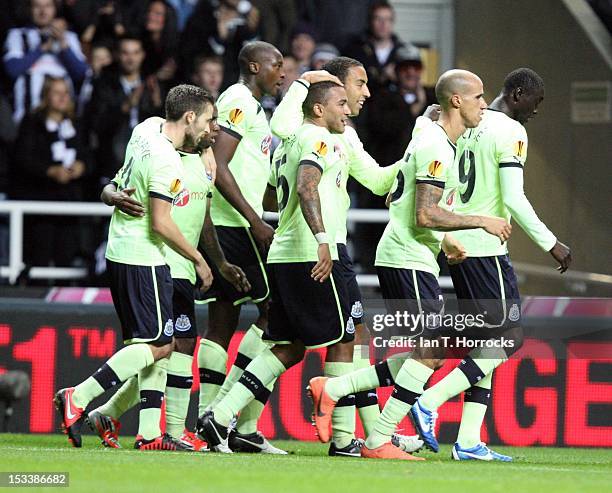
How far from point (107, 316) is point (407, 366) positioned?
293 centimetres

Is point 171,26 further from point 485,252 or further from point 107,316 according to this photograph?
point 485,252

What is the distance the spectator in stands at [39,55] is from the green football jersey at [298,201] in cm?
515

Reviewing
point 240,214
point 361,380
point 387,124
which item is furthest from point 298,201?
point 387,124

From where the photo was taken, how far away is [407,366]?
8.47 meters

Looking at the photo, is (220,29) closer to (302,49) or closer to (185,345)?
(302,49)

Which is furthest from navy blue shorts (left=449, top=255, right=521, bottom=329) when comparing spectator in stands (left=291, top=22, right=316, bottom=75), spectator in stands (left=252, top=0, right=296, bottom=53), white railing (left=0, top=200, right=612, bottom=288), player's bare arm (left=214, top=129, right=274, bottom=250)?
spectator in stands (left=252, top=0, right=296, bottom=53)

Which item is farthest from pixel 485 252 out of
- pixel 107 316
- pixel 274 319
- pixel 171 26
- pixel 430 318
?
pixel 171 26

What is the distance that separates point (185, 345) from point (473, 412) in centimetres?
174

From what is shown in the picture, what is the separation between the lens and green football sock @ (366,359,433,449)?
8391mm

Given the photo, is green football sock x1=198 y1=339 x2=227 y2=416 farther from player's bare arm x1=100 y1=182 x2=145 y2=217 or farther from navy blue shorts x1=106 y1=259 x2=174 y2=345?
player's bare arm x1=100 y1=182 x2=145 y2=217

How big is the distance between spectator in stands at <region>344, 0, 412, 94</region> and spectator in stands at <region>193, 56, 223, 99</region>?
134 centimetres

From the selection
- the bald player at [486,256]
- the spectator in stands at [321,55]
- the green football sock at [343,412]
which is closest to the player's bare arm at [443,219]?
the bald player at [486,256]

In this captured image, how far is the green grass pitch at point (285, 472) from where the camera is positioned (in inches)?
254

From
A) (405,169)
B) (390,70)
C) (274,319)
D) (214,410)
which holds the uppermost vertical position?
(390,70)
